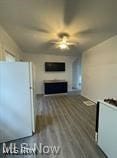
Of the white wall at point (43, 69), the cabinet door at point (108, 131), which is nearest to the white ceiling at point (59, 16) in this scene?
the cabinet door at point (108, 131)

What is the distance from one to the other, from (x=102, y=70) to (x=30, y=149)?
3494 millimetres

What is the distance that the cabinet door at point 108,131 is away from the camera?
1727mm

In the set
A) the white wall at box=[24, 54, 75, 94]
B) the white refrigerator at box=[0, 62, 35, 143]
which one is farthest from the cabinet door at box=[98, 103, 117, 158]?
the white wall at box=[24, 54, 75, 94]

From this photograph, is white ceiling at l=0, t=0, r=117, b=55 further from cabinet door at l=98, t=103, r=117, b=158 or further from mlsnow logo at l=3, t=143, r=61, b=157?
mlsnow logo at l=3, t=143, r=61, b=157

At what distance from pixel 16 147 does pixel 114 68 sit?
336 cm

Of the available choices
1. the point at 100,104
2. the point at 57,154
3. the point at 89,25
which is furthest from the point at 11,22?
the point at 57,154

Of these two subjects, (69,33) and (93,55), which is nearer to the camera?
(69,33)

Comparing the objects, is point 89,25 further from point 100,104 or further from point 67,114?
point 67,114

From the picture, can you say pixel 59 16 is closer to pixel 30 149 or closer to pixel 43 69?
pixel 30 149

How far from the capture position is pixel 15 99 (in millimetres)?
2375

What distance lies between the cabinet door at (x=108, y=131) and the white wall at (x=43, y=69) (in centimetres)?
506

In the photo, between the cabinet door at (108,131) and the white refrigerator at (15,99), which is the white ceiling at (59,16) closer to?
the white refrigerator at (15,99)

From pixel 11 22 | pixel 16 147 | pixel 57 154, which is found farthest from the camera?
pixel 11 22

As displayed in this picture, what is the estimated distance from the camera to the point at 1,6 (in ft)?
6.96
